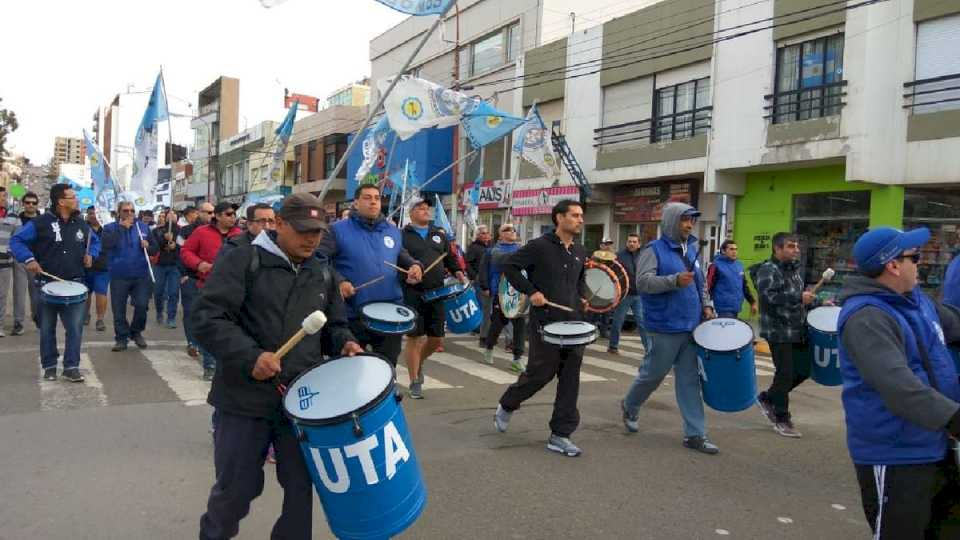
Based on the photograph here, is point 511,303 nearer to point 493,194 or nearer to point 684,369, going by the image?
point 684,369

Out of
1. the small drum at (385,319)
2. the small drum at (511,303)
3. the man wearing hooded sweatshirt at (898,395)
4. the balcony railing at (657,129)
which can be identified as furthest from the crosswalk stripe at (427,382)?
the balcony railing at (657,129)

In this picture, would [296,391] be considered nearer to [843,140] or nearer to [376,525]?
[376,525]

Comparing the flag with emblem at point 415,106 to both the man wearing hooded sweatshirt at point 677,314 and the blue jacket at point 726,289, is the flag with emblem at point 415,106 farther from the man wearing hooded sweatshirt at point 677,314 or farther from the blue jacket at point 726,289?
the man wearing hooded sweatshirt at point 677,314

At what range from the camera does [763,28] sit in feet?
55.2

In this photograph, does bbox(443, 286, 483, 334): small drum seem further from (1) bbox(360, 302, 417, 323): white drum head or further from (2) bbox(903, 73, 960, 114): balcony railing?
(2) bbox(903, 73, 960, 114): balcony railing

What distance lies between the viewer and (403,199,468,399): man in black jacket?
7.61 meters

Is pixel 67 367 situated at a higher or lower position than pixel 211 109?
lower

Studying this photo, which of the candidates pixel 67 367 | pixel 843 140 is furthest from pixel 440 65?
pixel 67 367

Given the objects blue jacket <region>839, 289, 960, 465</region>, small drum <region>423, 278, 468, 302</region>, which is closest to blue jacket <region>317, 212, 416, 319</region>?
small drum <region>423, 278, 468, 302</region>

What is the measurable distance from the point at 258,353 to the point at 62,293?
17.6 ft

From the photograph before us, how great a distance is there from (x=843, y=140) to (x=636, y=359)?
7953 mm

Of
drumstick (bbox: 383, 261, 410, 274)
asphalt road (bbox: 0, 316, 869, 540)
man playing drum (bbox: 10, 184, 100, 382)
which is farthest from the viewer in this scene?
man playing drum (bbox: 10, 184, 100, 382)

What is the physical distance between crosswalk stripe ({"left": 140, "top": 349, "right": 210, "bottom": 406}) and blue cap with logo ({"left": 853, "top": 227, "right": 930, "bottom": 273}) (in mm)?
5845

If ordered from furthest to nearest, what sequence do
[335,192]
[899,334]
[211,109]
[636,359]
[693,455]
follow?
1. [211,109]
2. [335,192]
3. [636,359]
4. [693,455]
5. [899,334]
